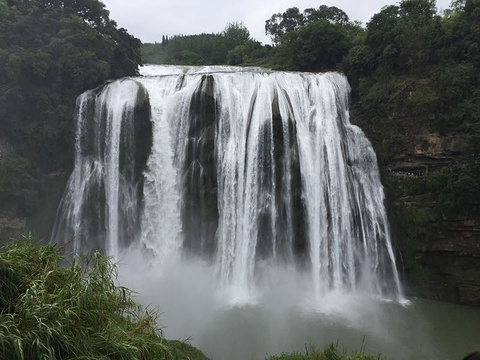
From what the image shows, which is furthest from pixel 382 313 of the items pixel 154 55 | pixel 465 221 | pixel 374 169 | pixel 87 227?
pixel 154 55

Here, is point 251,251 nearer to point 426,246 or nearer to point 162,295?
point 162,295

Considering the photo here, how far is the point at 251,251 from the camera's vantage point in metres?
17.3

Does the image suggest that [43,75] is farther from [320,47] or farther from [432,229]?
[432,229]

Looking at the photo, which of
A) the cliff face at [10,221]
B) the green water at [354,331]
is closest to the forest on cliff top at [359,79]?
the cliff face at [10,221]

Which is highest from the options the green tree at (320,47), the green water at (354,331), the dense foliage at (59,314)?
the green tree at (320,47)

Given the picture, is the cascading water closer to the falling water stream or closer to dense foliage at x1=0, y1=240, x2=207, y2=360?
the falling water stream

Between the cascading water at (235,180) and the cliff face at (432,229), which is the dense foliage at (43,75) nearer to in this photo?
the cascading water at (235,180)

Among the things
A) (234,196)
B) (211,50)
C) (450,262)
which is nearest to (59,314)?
(234,196)

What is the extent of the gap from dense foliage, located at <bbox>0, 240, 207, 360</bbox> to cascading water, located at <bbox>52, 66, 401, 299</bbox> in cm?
1141

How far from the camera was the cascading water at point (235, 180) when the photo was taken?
56.9 feet

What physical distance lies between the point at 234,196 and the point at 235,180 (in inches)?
29.6

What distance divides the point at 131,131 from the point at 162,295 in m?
8.34

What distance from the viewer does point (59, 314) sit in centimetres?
471

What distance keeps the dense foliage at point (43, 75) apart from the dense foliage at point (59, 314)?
1471 centimetres
